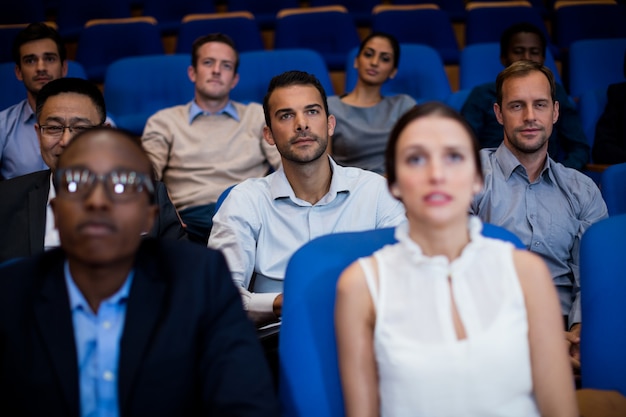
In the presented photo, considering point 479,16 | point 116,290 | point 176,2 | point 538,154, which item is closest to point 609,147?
point 538,154

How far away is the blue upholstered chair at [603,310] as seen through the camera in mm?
1127

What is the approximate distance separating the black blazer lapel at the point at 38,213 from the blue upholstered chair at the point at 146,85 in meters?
1.33

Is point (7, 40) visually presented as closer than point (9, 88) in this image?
No

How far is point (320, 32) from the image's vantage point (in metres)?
3.59

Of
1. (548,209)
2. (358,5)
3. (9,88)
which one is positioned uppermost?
(358,5)

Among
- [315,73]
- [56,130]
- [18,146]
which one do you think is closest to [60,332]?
[56,130]

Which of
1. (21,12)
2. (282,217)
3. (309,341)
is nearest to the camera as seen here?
(309,341)

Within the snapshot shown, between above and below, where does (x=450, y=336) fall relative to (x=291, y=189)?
below

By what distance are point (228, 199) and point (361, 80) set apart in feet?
4.50

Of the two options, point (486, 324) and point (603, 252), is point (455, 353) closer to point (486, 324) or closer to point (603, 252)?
point (486, 324)

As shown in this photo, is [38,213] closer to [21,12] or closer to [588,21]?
[21,12]

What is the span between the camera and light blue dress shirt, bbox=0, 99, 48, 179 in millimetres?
2430

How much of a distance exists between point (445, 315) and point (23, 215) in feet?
3.20

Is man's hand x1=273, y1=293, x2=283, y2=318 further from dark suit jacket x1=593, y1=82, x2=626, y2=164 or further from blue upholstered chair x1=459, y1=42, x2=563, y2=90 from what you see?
blue upholstered chair x1=459, y1=42, x2=563, y2=90
